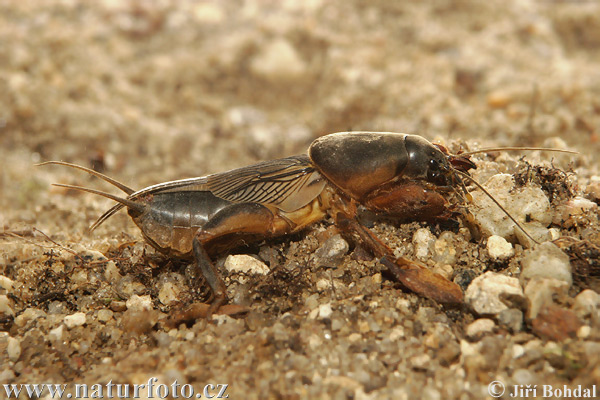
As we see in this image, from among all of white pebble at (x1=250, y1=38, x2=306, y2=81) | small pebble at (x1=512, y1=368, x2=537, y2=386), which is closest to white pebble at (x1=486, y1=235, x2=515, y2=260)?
small pebble at (x1=512, y1=368, x2=537, y2=386)

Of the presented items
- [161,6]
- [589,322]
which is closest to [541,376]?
[589,322]

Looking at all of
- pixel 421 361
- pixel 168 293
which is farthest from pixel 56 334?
pixel 421 361

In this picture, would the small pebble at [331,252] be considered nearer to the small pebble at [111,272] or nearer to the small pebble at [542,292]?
the small pebble at [542,292]

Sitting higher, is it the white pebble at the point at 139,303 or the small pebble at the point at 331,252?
the small pebble at the point at 331,252

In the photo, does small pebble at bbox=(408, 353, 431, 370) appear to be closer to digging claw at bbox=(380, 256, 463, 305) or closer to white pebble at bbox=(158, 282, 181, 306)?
digging claw at bbox=(380, 256, 463, 305)

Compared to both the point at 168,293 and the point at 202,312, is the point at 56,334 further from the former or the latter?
the point at 202,312

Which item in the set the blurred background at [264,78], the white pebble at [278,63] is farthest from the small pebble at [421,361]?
the white pebble at [278,63]
